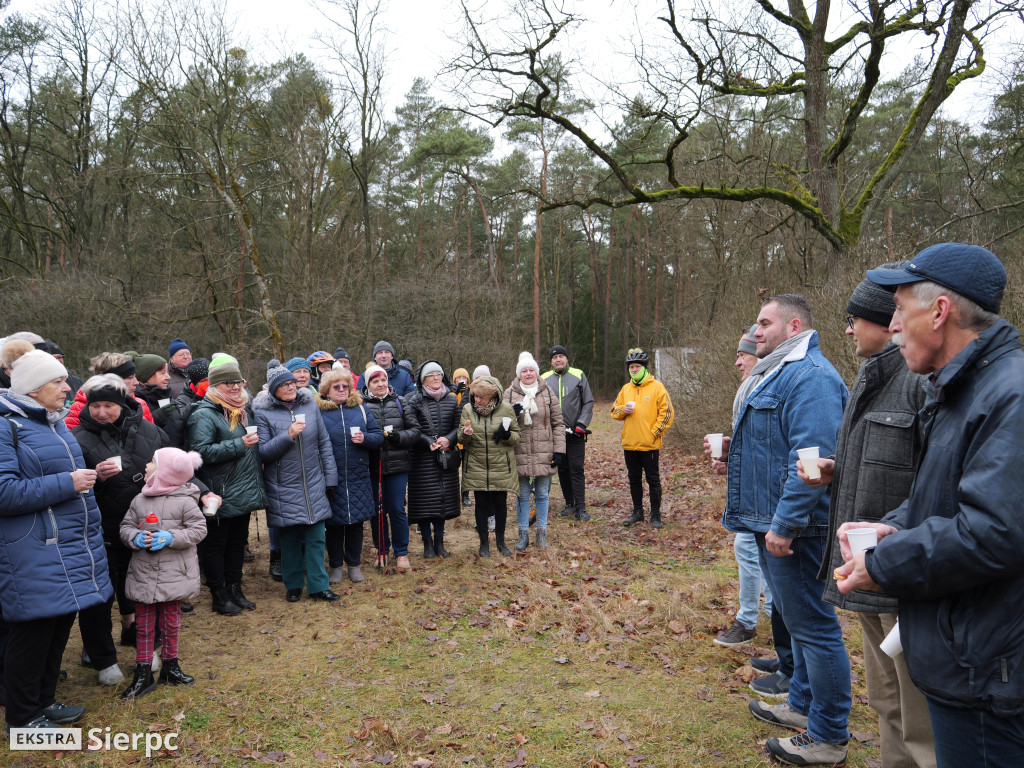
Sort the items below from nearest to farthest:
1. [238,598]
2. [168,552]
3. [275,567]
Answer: [168,552]
[238,598]
[275,567]

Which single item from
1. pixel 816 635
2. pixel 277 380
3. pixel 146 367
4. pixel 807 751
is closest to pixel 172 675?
pixel 277 380

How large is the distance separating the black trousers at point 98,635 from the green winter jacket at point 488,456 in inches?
139

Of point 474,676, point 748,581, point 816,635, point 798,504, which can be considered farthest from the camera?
point 748,581

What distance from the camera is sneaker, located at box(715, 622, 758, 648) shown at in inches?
189

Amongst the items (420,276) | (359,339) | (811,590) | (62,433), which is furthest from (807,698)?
(420,276)

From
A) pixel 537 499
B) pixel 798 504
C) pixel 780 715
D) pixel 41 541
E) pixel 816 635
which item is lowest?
pixel 780 715

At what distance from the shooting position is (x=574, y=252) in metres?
35.0

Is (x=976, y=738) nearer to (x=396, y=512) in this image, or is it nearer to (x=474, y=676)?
(x=474, y=676)

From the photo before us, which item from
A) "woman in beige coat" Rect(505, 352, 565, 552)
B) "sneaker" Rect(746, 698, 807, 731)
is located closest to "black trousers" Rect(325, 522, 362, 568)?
"woman in beige coat" Rect(505, 352, 565, 552)

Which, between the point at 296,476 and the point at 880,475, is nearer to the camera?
the point at 880,475

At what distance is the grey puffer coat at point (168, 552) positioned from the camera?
4.12 m

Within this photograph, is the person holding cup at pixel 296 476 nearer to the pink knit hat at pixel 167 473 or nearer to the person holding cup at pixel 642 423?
the pink knit hat at pixel 167 473

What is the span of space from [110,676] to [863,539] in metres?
4.73

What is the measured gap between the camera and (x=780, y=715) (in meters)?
3.63
